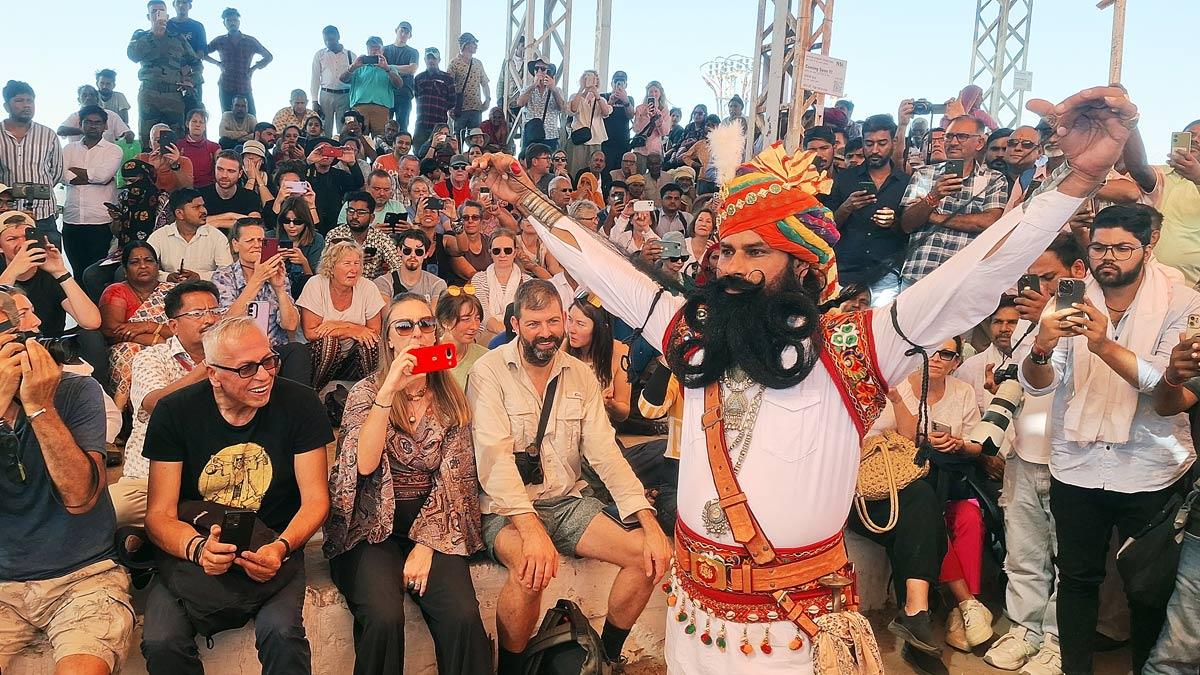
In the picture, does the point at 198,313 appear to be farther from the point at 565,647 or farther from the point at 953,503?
the point at 953,503

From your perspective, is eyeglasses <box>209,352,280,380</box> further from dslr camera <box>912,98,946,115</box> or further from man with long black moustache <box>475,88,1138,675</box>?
dslr camera <box>912,98,946,115</box>

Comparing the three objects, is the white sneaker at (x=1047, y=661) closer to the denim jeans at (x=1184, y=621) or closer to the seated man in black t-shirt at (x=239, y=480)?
the denim jeans at (x=1184, y=621)

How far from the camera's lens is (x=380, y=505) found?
3.70 meters

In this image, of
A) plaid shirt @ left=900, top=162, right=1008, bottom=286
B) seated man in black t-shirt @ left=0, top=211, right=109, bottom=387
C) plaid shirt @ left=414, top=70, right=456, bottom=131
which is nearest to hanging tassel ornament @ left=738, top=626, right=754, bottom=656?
plaid shirt @ left=900, top=162, right=1008, bottom=286

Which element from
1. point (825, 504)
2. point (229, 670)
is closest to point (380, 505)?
point (229, 670)

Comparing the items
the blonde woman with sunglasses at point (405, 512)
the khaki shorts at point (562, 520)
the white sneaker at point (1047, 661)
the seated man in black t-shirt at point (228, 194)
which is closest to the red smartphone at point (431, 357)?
the blonde woman with sunglasses at point (405, 512)

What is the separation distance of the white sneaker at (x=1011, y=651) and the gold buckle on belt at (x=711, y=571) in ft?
8.18

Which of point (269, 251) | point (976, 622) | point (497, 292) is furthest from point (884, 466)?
point (269, 251)

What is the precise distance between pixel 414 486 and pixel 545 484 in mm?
579

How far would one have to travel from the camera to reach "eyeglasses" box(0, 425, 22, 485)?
3.17 metres

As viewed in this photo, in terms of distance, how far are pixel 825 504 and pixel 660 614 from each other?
7.33 ft

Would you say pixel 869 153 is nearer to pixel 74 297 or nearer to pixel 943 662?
pixel 943 662

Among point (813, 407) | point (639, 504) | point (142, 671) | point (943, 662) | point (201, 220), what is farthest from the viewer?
point (201, 220)

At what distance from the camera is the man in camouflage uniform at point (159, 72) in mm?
10469
